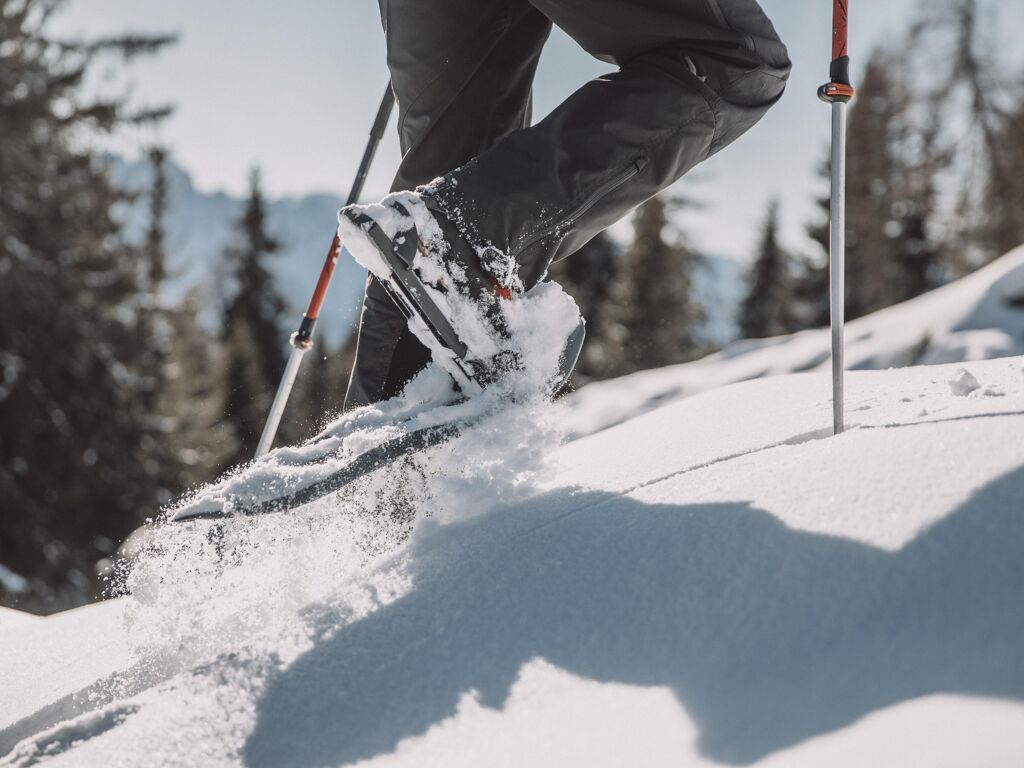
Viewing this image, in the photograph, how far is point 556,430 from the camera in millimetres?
1282

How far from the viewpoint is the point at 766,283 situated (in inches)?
1029

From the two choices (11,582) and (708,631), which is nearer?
(708,631)

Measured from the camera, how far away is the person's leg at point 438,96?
1465mm

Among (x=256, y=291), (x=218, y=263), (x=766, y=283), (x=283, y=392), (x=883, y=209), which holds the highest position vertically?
(x=218, y=263)

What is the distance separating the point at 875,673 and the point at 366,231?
2.93ft

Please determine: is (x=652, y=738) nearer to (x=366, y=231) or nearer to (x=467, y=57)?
(x=366, y=231)

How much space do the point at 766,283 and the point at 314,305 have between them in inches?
1021

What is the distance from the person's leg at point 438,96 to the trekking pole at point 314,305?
1.89 ft

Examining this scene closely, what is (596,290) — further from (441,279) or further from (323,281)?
(441,279)

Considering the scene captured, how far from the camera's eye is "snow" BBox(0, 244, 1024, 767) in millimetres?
670

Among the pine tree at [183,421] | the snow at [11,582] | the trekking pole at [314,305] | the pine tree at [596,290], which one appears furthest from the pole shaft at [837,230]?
the pine tree at [596,290]

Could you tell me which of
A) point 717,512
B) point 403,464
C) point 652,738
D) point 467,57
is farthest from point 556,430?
point 467,57

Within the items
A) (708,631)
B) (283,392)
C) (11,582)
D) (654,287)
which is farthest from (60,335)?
(654,287)

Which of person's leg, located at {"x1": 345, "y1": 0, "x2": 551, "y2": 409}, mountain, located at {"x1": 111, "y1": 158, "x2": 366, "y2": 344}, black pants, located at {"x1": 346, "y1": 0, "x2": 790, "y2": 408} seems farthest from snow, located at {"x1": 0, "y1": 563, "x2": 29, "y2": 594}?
black pants, located at {"x1": 346, "y1": 0, "x2": 790, "y2": 408}
